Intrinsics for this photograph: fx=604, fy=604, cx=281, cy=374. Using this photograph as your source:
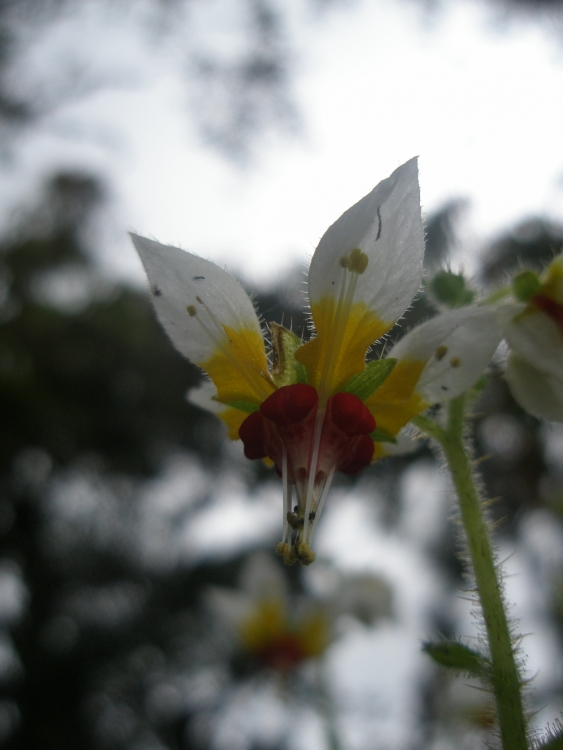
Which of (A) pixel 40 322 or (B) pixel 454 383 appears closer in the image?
(B) pixel 454 383

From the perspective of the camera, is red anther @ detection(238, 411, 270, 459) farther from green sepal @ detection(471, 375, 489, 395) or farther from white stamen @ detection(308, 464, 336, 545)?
green sepal @ detection(471, 375, 489, 395)

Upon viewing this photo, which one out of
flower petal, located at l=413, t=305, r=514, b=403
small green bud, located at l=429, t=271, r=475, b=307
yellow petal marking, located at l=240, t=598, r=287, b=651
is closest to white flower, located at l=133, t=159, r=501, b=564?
flower petal, located at l=413, t=305, r=514, b=403

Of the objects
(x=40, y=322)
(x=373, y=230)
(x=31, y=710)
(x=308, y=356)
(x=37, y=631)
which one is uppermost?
(x=40, y=322)

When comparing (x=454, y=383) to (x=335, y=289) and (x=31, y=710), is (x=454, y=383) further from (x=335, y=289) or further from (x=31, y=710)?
(x=31, y=710)

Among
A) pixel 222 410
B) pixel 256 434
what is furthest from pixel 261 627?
pixel 256 434

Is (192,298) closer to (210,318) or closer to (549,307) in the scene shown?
(210,318)

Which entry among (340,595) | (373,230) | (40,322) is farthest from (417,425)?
(40,322)
